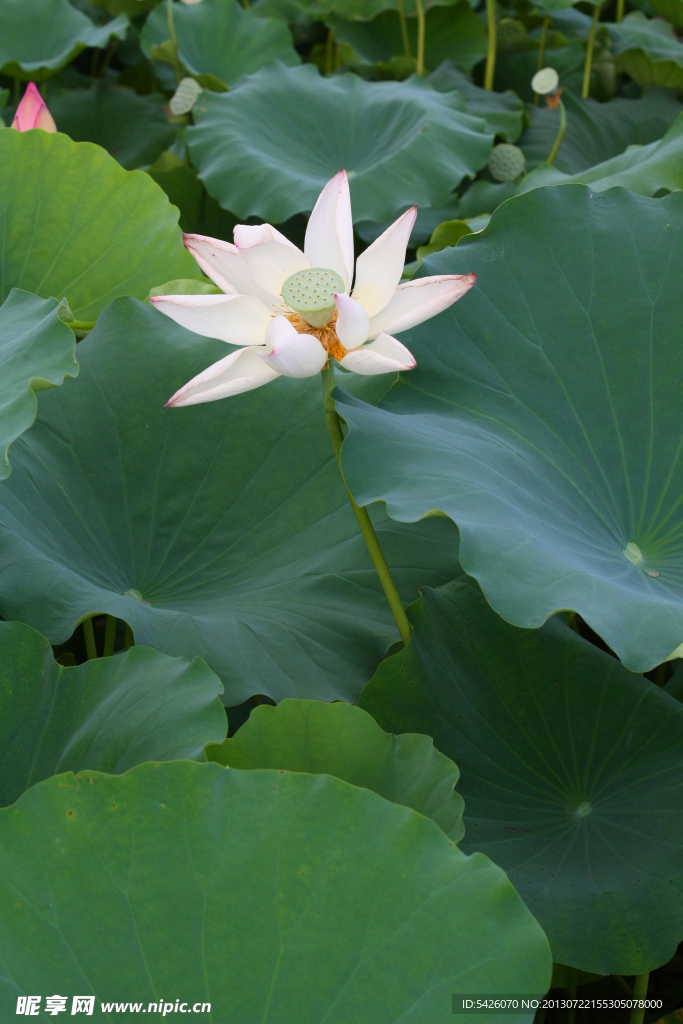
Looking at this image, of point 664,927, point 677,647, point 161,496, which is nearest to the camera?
point 677,647

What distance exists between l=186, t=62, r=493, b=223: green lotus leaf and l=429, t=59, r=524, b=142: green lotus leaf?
24 cm

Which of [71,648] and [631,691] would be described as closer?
[631,691]

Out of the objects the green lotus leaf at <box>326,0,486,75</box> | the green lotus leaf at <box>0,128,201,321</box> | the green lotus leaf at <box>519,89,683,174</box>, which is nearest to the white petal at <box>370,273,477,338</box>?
the green lotus leaf at <box>0,128,201,321</box>

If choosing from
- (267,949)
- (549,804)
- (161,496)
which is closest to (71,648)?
(161,496)

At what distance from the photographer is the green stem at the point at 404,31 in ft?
8.77

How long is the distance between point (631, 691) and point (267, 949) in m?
0.56

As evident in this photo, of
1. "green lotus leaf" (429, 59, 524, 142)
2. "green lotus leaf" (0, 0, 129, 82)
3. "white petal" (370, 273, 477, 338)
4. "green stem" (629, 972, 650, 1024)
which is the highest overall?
"white petal" (370, 273, 477, 338)

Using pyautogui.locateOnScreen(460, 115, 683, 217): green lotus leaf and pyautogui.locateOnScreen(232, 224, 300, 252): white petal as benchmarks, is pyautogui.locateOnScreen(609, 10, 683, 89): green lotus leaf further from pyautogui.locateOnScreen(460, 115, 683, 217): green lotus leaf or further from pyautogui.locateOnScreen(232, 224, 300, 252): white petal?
pyautogui.locateOnScreen(232, 224, 300, 252): white petal

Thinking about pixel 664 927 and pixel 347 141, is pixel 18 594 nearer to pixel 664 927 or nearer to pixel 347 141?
pixel 664 927

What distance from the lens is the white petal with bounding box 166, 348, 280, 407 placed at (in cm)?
81

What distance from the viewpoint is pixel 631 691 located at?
3.29 feet

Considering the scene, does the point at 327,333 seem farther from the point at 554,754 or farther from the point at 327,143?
the point at 327,143

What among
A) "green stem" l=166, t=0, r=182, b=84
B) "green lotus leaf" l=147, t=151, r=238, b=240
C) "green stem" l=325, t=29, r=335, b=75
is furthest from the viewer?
"green stem" l=325, t=29, r=335, b=75

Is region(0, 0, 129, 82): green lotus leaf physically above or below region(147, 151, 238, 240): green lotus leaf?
above
